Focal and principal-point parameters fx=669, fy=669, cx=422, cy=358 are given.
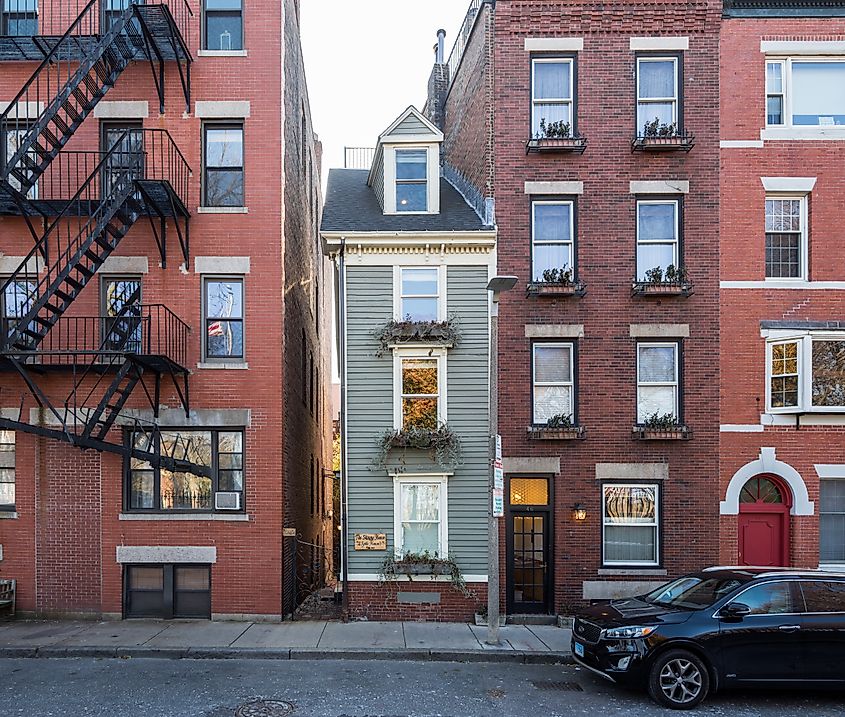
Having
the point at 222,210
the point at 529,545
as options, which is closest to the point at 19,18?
→ the point at 222,210

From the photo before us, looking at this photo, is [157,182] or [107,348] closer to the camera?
[157,182]

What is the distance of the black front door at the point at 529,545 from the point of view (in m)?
13.5

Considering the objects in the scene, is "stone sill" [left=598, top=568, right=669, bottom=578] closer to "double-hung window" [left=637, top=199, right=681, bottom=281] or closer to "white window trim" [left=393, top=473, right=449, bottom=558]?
"white window trim" [left=393, top=473, right=449, bottom=558]

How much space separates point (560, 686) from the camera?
9.73 metres

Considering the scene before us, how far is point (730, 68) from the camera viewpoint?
14.1m

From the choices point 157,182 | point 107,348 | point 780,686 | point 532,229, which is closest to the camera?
point 780,686

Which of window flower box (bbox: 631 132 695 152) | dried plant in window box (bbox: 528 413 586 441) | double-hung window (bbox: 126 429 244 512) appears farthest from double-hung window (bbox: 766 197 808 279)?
double-hung window (bbox: 126 429 244 512)

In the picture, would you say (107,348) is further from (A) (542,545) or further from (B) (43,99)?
(A) (542,545)

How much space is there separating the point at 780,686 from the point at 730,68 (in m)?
11.8

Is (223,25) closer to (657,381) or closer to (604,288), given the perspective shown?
(604,288)

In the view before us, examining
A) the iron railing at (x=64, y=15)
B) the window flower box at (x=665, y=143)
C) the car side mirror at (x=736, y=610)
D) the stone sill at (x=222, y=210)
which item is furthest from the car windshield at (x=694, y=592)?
the iron railing at (x=64, y=15)

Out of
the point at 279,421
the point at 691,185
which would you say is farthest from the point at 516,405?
the point at 691,185

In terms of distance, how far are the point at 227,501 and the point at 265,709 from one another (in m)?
5.33

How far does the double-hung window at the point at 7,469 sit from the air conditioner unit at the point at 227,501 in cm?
405
